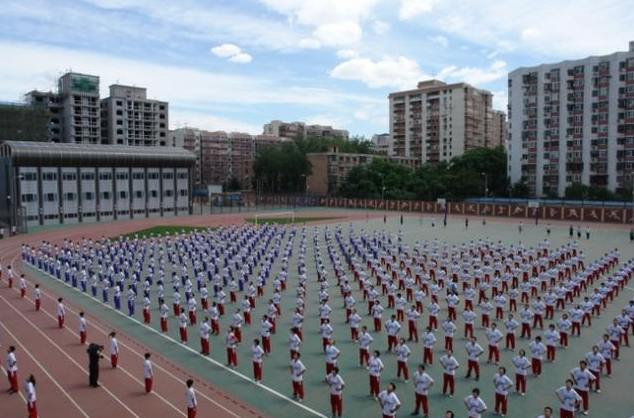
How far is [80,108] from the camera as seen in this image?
86.2m

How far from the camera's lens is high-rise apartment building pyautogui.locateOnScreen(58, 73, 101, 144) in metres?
85.4

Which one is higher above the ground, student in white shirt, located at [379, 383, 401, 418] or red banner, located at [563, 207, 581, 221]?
red banner, located at [563, 207, 581, 221]

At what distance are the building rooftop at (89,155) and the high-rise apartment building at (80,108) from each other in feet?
103

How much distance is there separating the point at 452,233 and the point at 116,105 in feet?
230

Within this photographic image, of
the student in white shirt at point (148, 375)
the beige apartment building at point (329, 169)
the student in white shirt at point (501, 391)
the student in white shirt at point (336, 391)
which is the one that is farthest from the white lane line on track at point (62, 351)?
the beige apartment building at point (329, 169)

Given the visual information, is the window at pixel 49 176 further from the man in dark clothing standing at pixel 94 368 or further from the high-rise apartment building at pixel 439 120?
the high-rise apartment building at pixel 439 120

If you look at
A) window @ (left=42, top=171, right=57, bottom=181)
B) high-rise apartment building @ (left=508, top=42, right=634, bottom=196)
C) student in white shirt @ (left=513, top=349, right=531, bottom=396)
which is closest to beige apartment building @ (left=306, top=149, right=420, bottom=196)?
high-rise apartment building @ (left=508, top=42, right=634, bottom=196)

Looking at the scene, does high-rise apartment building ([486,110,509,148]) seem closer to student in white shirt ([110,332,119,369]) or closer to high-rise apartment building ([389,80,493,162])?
high-rise apartment building ([389,80,493,162])

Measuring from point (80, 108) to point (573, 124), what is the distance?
247 ft

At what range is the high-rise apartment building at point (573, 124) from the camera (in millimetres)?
66625

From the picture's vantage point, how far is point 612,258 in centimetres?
2620

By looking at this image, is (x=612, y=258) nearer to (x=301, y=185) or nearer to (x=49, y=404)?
(x=49, y=404)

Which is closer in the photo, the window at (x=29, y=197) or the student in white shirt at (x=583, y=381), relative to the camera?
the student in white shirt at (x=583, y=381)

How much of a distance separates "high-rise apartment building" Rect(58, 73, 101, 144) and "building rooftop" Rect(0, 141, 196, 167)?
3133 centimetres
